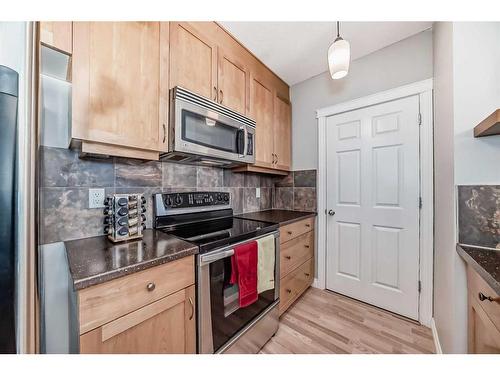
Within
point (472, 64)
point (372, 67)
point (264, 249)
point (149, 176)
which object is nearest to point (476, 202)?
point (472, 64)

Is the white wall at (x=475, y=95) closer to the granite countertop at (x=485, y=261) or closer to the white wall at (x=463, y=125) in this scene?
the white wall at (x=463, y=125)

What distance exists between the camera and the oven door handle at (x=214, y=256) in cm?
101

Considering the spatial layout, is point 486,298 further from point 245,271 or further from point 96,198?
point 96,198

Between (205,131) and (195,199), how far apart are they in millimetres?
576

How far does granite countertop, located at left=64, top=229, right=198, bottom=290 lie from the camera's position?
27.5 inches

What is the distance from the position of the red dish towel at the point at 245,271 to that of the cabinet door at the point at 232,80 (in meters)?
1.10

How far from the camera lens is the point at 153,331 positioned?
84 cm

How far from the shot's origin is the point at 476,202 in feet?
3.37

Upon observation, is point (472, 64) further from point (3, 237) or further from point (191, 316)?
point (3, 237)

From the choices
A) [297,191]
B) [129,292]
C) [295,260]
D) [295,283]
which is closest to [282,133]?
[297,191]

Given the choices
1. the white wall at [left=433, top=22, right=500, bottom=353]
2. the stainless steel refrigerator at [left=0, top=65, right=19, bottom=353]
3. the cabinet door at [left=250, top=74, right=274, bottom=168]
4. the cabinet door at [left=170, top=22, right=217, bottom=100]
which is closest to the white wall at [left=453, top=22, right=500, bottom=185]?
the white wall at [left=433, top=22, right=500, bottom=353]

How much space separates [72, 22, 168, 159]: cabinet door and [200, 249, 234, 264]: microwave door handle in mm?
667

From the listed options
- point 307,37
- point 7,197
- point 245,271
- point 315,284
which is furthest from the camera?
point 315,284

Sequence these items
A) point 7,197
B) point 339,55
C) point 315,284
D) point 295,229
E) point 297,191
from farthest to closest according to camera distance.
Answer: point 297,191 → point 315,284 → point 295,229 → point 339,55 → point 7,197
